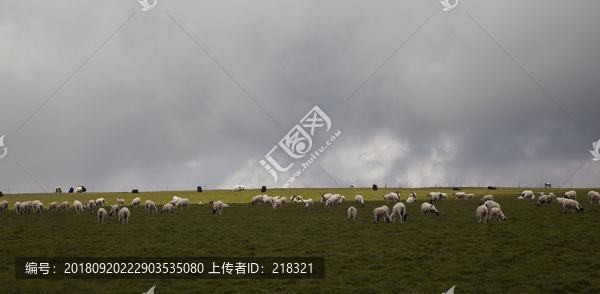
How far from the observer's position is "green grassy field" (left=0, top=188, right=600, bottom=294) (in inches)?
681

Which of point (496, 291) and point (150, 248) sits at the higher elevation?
point (150, 248)

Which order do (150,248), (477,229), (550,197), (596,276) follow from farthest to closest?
(550,197), (477,229), (150,248), (596,276)

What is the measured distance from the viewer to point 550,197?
2012 inches

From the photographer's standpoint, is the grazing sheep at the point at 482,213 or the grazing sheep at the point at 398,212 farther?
the grazing sheep at the point at 398,212

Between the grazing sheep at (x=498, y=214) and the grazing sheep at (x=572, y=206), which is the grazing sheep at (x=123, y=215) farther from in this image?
the grazing sheep at (x=572, y=206)

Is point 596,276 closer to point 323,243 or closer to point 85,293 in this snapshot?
point 323,243

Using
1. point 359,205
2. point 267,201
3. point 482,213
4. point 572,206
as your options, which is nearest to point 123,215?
point 267,201

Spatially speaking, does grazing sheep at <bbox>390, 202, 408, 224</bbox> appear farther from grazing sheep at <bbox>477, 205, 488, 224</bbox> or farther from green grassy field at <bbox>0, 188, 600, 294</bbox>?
grazing sheep at <bbox>477, 205, 488, 224</bbox>

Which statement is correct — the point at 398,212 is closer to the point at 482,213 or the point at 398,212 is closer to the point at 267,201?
the point at 482,213

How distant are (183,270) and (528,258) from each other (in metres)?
19.6

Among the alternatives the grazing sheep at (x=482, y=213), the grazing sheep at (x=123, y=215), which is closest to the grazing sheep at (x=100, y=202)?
the grazing sheep at (x=123, y=215)

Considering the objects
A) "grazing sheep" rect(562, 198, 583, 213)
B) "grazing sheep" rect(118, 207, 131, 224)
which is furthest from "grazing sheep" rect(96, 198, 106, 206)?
"grazing sheep" rect(562, 198, 583, 213)

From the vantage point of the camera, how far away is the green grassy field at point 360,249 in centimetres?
1730

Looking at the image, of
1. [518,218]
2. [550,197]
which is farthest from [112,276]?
[550,197]
